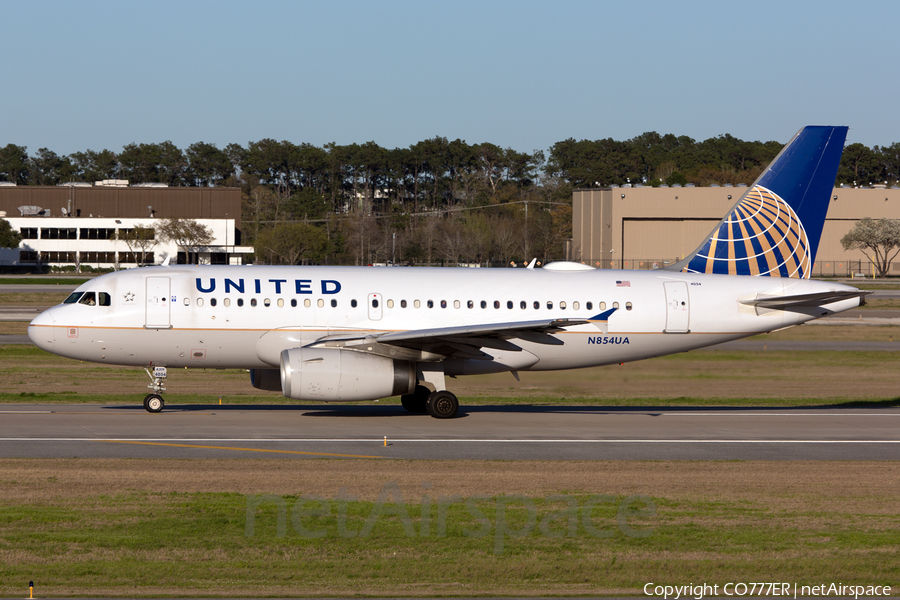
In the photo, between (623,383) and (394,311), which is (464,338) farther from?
(623,383)

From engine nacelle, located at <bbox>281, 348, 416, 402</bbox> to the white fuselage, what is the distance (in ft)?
5.21

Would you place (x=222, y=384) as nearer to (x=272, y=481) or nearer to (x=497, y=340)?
(x=497, y=340)

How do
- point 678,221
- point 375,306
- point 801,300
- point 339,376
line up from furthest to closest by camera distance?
1. point 678,221
2. point 801,300
3. point 375,306
4. point 339,376

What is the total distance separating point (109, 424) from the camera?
22359 mm

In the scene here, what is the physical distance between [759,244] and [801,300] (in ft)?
9.82

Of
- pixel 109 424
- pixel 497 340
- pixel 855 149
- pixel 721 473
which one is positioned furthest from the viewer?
pixel 855 149

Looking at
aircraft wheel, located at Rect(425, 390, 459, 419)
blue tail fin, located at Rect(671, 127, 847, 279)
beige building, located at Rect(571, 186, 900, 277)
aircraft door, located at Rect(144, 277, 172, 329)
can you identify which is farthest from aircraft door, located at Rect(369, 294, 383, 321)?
beige building, located at Rect(571, 186, 900, 277)

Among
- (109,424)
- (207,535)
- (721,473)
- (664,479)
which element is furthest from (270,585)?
(109,424)

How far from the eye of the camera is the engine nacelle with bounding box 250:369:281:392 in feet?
82.2

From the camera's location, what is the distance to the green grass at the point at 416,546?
10906 mm

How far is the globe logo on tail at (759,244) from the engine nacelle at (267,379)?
12364 millimetres

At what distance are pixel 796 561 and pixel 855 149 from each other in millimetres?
190563

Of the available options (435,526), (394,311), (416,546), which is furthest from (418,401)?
(416,546)

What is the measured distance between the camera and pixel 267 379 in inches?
Result: 990
